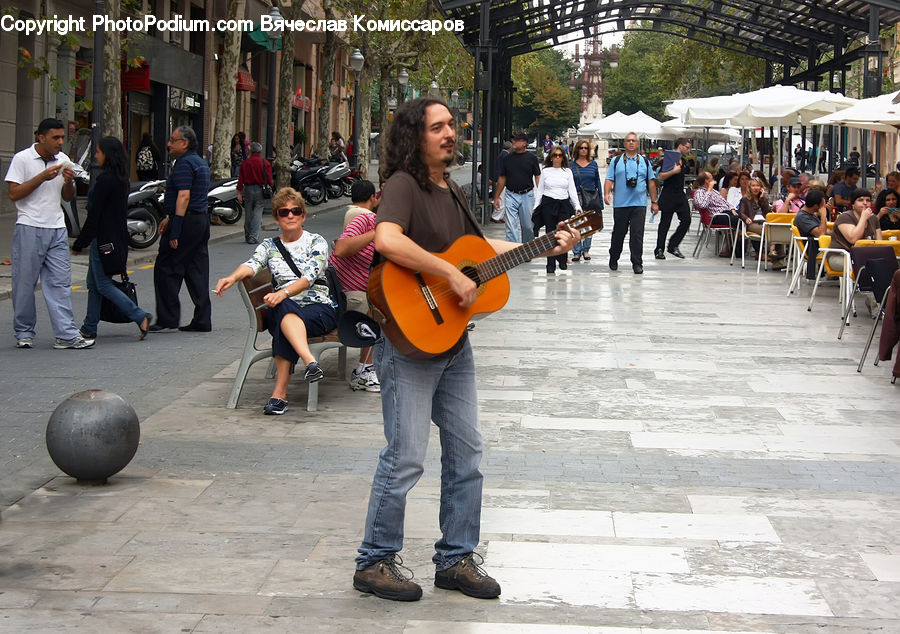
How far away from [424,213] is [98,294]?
278 inches

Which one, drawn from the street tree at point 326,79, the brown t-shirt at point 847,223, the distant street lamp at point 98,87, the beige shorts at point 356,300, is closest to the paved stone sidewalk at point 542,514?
the beige shorts at point 356,300

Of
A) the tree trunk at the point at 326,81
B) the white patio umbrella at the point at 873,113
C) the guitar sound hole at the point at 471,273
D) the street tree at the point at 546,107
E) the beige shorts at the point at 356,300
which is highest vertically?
the street tree at the point at 546,107

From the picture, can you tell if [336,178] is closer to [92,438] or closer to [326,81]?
[326,81]

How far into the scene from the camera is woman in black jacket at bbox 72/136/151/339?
1078cm

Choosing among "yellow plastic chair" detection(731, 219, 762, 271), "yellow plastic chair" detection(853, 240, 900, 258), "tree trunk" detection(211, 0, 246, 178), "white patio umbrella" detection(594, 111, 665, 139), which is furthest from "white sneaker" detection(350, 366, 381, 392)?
"white patio umbrella" detection(594, 111, 665, 139)

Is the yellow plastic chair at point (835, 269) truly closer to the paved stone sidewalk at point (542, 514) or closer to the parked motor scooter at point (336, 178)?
the paved stone sidewalk at point (542, 514)

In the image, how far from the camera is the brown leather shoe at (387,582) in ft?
15.2

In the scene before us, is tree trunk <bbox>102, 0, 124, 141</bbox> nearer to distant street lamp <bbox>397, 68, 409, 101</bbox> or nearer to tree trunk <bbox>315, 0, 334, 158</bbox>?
tree trunk <bbox>315, 0, 334, 158</bbox>

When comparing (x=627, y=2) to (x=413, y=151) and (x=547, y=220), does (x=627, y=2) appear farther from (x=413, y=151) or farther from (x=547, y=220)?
(x=413, y=151)

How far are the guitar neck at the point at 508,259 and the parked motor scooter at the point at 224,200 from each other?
2037 centimetres

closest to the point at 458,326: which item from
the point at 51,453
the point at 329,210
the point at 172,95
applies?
the point at 51,453

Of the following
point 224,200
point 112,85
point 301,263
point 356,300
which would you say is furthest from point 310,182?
point 301,263

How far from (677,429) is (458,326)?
3.46m

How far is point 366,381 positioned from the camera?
8.79m
